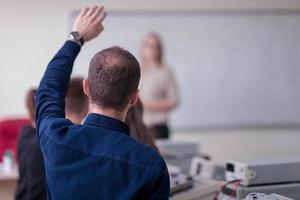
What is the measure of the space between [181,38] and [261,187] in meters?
3.03

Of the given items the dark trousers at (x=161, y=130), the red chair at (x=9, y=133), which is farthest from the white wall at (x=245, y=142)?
the red chair at (x=9, y=133)

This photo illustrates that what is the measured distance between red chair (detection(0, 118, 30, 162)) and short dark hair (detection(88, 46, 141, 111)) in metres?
2.49

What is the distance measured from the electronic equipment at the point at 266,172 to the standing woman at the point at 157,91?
1972mm

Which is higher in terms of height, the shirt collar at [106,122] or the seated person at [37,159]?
the shirt collar at [106,122]

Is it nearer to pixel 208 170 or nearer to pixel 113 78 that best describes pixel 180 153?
pixel 208 170

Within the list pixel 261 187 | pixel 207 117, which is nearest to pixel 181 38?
pixel 207 117

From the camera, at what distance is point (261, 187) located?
1951mm

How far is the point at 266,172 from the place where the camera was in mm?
1971

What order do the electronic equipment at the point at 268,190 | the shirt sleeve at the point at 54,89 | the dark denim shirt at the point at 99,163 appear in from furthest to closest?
the electronic equipment at the point at 268,190 → the shirt sleeve at the point at 54,89 → the dark denim shirt at the point at 99,163

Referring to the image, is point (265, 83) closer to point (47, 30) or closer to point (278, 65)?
point (278, 65)

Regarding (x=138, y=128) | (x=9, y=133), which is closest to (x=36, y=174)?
(x=138, y=128)

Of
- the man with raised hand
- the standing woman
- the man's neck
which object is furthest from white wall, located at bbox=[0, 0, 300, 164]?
the man's neck

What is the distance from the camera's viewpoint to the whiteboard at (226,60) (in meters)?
4.73

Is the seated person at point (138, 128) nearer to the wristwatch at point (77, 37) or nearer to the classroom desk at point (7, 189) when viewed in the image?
the wristwatch at point (77, 37)
